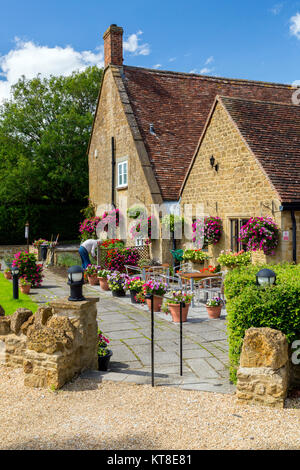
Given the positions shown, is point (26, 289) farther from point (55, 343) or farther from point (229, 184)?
point (55, 343)

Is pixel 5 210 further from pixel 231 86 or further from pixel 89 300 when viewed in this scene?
pixel 89 300

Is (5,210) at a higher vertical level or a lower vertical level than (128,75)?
lower

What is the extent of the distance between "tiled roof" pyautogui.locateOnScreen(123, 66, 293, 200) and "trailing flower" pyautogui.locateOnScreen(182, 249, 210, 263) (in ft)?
10.0

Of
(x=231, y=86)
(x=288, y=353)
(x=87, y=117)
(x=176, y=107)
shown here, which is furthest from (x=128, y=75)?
(x=288, y=353)

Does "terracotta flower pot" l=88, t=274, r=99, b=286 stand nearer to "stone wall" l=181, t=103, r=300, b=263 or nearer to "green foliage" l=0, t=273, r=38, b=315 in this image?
"green foliage" l=0, t=273, r=38, b=315

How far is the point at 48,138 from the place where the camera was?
1139 inches

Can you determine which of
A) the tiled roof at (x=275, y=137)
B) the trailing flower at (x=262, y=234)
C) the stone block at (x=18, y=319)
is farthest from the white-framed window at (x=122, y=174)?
the stone block at (x=18, y=319)

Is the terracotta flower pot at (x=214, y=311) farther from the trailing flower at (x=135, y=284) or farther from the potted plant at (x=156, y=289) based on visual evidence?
the trailing flower at (x=135, y=284)

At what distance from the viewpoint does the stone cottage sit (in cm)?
1219

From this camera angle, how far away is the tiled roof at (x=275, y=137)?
38.4 ft

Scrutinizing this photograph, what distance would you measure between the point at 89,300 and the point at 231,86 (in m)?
18.6

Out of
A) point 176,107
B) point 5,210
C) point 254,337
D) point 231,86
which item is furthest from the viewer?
point 5,210

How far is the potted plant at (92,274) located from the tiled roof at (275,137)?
678 cm

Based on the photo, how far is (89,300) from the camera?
630 centimetres
